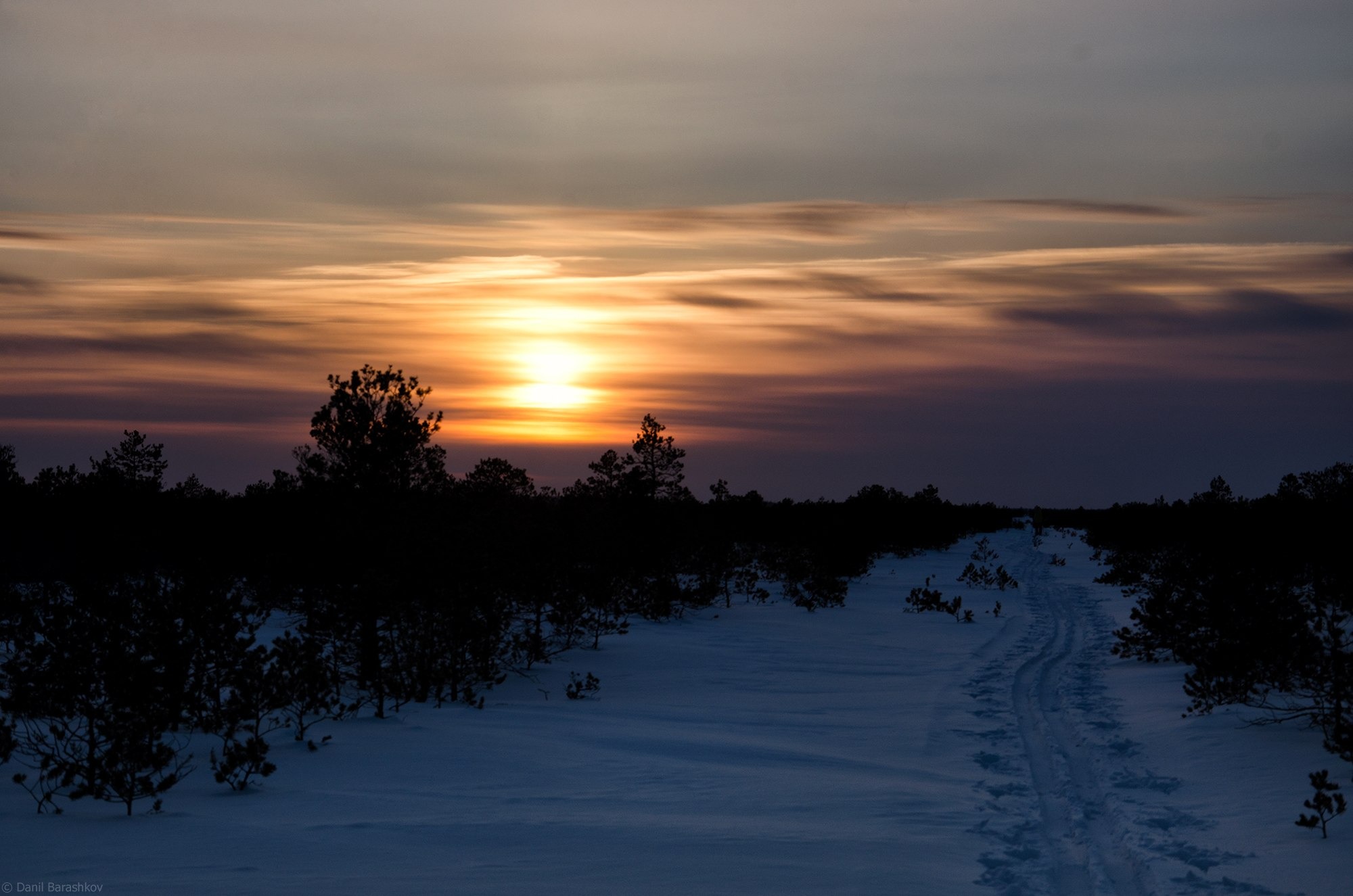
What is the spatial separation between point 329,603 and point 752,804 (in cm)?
790

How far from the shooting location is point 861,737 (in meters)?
12.5

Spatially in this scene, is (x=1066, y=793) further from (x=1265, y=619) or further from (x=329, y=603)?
(x=329, y=603)

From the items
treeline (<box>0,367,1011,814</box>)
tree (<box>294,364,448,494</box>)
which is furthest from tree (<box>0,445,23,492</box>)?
tree (<box>294,364,448,494</box>)

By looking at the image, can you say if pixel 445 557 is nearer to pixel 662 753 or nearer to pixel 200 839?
pixel 662 753

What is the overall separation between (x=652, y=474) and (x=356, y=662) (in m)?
11.7

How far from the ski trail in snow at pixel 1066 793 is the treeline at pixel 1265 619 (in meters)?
1.74

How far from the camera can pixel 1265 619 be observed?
1288 centimetres

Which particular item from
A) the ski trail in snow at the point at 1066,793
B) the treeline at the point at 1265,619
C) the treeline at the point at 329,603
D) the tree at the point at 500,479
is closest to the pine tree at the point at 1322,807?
the treeline at the point at 1265,619

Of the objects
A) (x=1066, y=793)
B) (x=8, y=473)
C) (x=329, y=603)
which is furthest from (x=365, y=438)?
(x=8, y=473)

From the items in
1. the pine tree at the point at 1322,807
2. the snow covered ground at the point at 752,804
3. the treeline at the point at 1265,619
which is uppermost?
the treeline at the point at 1265,619

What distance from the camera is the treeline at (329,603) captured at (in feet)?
32.1

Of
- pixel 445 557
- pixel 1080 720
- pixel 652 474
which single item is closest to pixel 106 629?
pixel 445 557

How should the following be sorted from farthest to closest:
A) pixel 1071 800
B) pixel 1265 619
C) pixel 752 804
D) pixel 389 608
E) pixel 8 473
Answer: pixel 8 473
pixel 389 608
pixel 1265 619
pixel 1071 800
pixel 752 804

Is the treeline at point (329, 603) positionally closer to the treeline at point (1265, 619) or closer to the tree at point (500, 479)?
the tree at point (500, 479)
